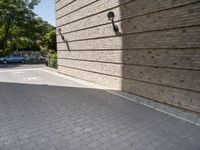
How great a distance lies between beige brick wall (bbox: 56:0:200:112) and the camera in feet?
17.9

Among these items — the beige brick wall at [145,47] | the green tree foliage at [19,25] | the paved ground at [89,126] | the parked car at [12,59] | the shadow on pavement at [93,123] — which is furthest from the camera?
the green tree foliage at [19,25]

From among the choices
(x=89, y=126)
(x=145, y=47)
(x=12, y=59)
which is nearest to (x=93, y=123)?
(x=89, y=126)

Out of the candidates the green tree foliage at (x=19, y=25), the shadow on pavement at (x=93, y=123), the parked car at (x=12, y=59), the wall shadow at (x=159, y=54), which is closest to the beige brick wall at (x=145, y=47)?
the wall shadow at (x=159, y=54)

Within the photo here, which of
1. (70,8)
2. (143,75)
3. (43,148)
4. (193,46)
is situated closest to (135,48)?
(143,75)

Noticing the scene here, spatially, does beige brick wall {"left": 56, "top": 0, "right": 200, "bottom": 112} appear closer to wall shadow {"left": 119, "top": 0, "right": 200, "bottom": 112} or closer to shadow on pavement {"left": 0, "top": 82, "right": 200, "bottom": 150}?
wall shadow {"left": 119, "top": 0, "right": 200, "bottom": 112}

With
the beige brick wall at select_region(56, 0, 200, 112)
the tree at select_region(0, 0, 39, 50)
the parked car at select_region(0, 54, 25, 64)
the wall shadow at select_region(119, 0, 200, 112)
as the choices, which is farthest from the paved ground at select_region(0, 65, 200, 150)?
the tree at select_region(0, 0, 39, 50)

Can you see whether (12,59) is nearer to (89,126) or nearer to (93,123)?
(93,123)

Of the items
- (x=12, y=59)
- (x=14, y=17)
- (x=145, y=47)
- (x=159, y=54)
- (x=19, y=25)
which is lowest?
(x=12, y=59)

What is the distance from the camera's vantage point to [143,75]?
280 inches

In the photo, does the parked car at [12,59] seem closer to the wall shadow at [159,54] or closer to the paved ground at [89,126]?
the paved ground at [89,126]

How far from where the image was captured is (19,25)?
31875mm

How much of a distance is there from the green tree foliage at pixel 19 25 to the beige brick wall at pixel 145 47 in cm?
2176

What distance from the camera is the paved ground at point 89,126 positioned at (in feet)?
13.4

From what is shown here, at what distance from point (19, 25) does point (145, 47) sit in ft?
93.1
